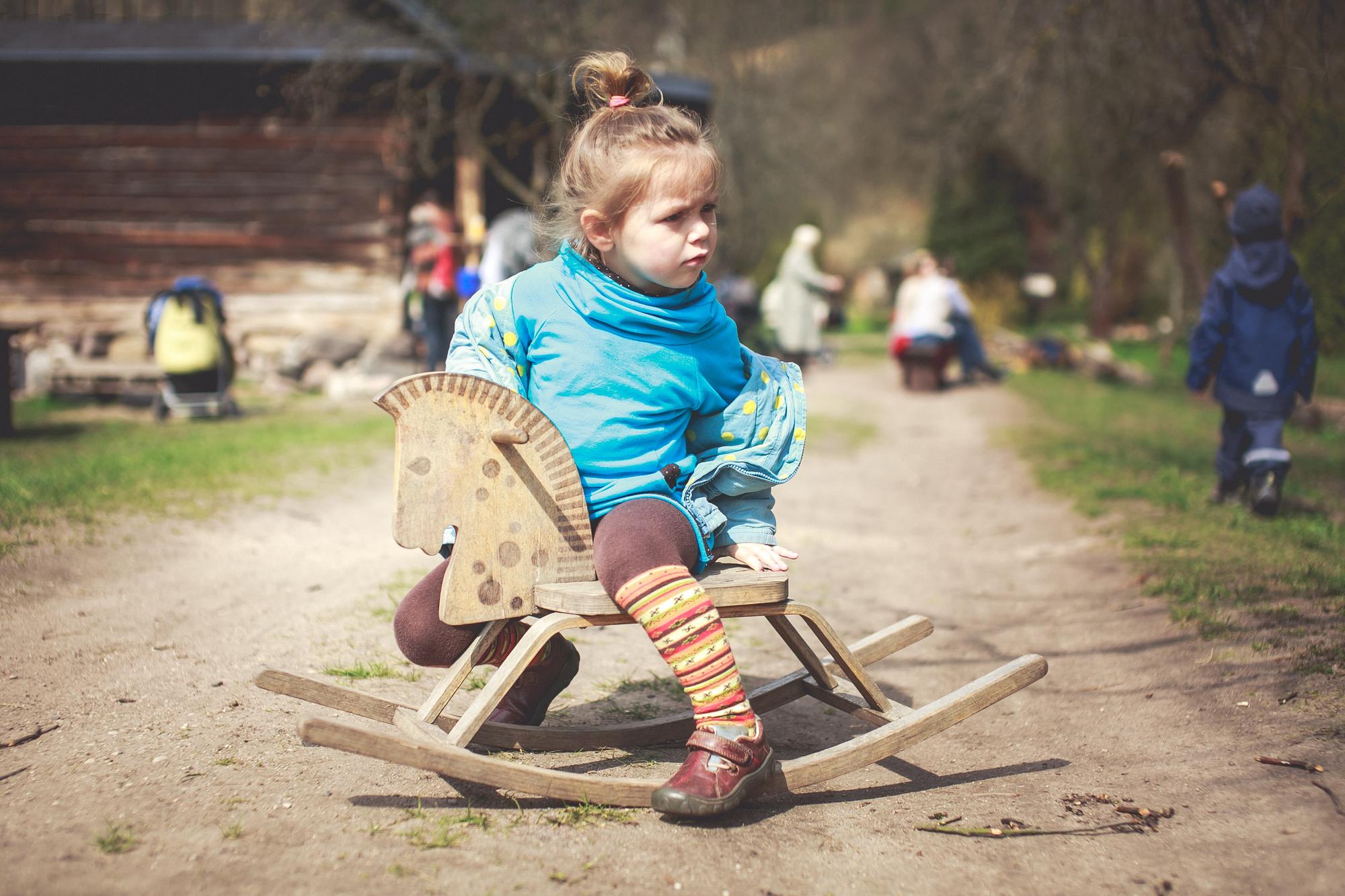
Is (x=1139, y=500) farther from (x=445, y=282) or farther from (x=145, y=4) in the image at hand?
(x=145, y=4)

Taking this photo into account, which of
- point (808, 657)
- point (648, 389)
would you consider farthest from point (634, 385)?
point (808, 657)

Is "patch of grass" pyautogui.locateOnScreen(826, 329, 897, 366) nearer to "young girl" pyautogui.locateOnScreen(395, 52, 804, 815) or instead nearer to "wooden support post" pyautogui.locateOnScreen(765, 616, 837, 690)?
"wooden support post" pyautogui.locateOnScreen(765, 616, 837, 690)

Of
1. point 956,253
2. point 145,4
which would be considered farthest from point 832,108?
point 145,4

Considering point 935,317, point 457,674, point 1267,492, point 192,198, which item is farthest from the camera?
point 935,317

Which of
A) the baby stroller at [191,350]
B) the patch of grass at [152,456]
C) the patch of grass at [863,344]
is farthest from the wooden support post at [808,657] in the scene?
the patch of grass at [863,344]

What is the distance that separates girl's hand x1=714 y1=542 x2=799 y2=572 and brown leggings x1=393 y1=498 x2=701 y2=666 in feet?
0.54

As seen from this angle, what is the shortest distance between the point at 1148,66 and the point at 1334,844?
27.3 ft

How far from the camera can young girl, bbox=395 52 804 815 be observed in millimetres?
2387

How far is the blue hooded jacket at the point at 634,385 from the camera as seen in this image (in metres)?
2.56

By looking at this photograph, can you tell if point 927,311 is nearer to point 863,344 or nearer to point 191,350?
point 191,350

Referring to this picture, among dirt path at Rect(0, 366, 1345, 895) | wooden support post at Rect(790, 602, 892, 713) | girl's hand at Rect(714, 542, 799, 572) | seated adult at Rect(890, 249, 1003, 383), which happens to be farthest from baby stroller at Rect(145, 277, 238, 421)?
wooden support post at Rect(790, 602, 892, 713)

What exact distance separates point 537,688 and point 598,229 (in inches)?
49.1

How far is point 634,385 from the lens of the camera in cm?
255

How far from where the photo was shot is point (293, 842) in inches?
86.7
